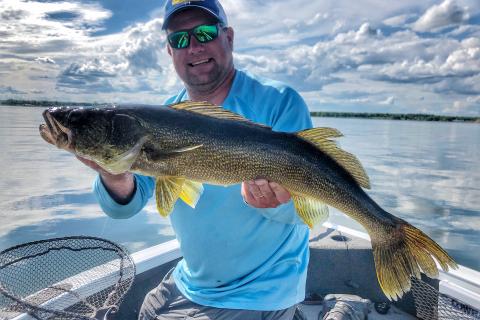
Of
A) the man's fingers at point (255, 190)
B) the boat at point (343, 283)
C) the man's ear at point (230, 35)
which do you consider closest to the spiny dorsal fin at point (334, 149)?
the man's fingers at point (255, 190)

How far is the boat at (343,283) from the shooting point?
3.78m

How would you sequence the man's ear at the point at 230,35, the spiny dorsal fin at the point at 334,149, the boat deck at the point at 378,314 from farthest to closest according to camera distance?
1. the boat deck at the point at 378,314
2. the man's ear at the point at 230,35
3. the spiny dorsal fin at the point at 334,149

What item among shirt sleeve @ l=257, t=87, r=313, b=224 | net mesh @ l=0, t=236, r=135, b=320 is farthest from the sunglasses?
net mesh @ l=0, t=236, r=135, b=320

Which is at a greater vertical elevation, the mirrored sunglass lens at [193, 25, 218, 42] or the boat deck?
the mirrored sunglass lens at [193, 25, 218, 42]

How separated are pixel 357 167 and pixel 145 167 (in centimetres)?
148

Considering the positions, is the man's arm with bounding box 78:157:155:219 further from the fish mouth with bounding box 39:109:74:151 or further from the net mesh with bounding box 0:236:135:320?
the net mesh with bounding box 0:236:135:320

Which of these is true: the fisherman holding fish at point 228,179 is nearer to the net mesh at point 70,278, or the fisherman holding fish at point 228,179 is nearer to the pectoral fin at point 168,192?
the pectoral fin at point 168,192

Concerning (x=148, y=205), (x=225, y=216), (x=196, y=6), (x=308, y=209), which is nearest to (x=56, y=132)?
(x=225, y=216)

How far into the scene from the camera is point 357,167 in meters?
2.65

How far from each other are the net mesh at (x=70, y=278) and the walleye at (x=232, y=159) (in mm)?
1163

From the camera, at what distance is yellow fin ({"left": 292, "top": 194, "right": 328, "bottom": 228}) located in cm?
266

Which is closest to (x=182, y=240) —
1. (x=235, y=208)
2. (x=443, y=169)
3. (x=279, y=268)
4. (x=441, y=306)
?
(x=235, y=208)

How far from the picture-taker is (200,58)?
10.4 ft

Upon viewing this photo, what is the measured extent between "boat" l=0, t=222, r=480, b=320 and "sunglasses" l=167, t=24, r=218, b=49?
6.67ft
